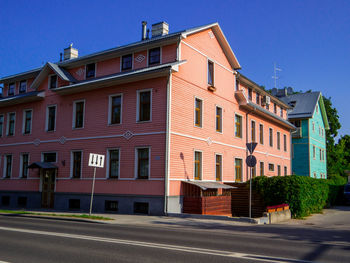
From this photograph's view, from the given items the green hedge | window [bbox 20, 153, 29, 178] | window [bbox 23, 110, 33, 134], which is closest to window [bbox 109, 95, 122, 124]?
window [bbox 23, 110, 33, 134]

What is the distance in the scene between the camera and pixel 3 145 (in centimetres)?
2756

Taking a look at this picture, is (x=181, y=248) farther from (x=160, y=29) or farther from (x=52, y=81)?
(x=52, y=81)

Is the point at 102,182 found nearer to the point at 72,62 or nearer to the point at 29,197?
the point at 29,197

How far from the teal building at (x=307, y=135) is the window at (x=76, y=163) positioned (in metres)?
27.5

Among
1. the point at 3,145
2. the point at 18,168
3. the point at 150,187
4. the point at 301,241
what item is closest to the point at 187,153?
the point at 150,187

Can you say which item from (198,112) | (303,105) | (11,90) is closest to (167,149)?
(198,112)

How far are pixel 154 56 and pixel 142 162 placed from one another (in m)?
6.35

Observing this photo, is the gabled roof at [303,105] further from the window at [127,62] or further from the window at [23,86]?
the window at [23,86]

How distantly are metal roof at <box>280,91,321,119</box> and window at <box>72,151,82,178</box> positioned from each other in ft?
98.1

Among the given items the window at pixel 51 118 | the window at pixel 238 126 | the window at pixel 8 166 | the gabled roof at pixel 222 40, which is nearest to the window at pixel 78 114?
the window at pixel 51 118

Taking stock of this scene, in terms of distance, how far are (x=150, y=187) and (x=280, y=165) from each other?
20143mm

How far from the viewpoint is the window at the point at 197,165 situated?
21.8 metres

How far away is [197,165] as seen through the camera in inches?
867

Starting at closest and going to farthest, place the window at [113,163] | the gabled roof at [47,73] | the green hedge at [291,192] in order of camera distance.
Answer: the green hedge at [291,192] → the window at [113,163] → the gabled roof at [47,73]
